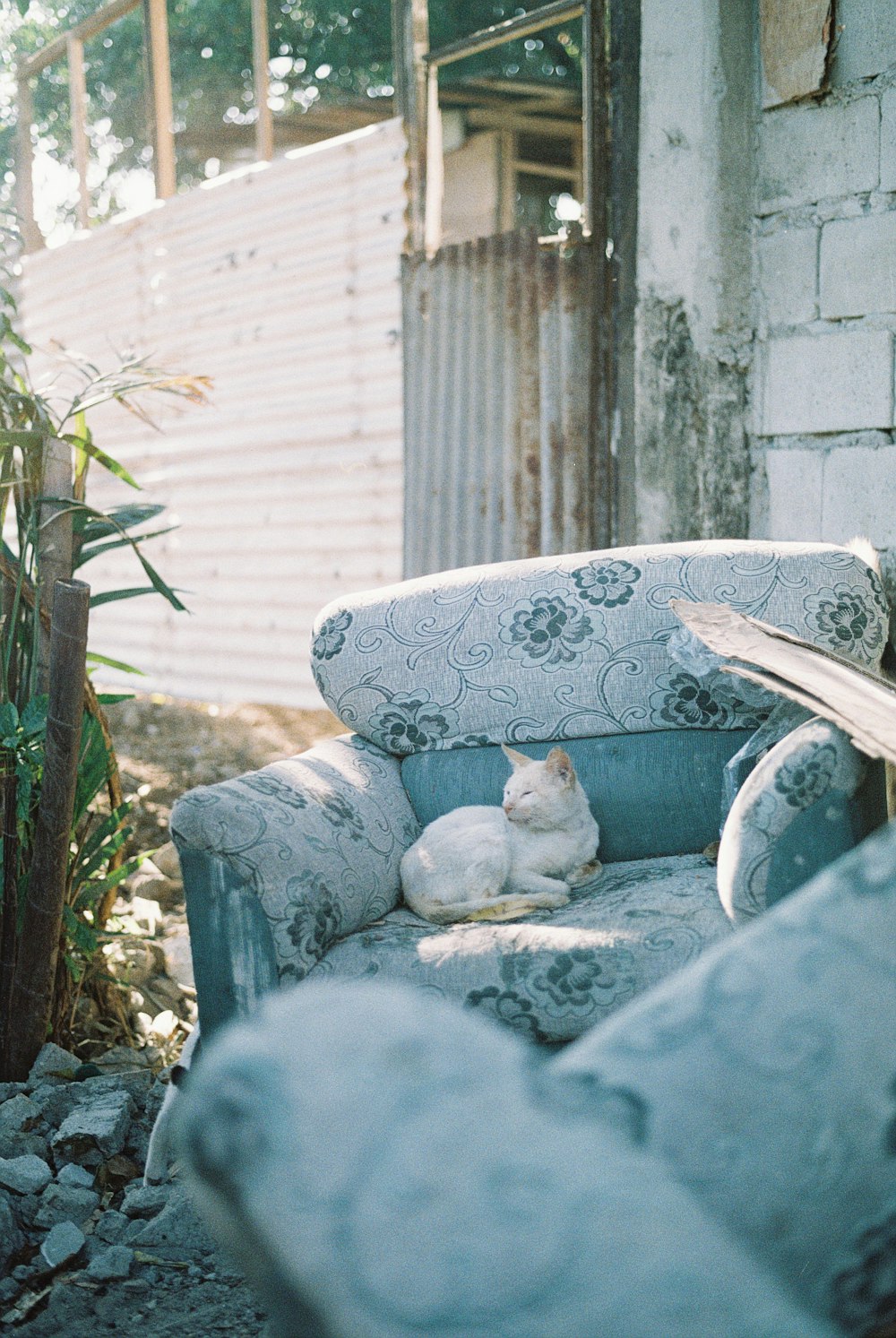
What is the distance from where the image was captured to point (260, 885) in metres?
2.10

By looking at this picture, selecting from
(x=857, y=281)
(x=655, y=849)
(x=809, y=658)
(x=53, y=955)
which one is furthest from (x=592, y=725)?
(x=857, y=281)

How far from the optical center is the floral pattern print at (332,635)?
110 inches

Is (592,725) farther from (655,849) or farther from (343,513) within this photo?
(343,513)

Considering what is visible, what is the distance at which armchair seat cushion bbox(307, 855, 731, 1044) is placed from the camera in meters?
2.05

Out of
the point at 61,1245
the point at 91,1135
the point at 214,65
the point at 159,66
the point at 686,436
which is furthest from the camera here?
the point at 214,65

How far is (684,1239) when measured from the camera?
84 cm

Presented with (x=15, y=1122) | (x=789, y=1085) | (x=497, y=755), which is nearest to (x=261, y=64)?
(x=497, y=755)

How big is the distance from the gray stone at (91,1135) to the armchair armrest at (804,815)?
1.44m

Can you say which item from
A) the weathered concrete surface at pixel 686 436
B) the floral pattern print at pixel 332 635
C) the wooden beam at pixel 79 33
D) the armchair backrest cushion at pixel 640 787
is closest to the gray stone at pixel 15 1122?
the armchair backrest cushion at pixel 640 787

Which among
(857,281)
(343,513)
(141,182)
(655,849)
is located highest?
(141,182)

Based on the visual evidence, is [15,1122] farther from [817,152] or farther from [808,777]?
[817,152]

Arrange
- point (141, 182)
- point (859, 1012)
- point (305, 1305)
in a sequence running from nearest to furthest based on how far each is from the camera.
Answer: point (305, 1305) < point (859, 1012) < point (141, 182)

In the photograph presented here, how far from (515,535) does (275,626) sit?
2191mm

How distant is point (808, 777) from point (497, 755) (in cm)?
99
